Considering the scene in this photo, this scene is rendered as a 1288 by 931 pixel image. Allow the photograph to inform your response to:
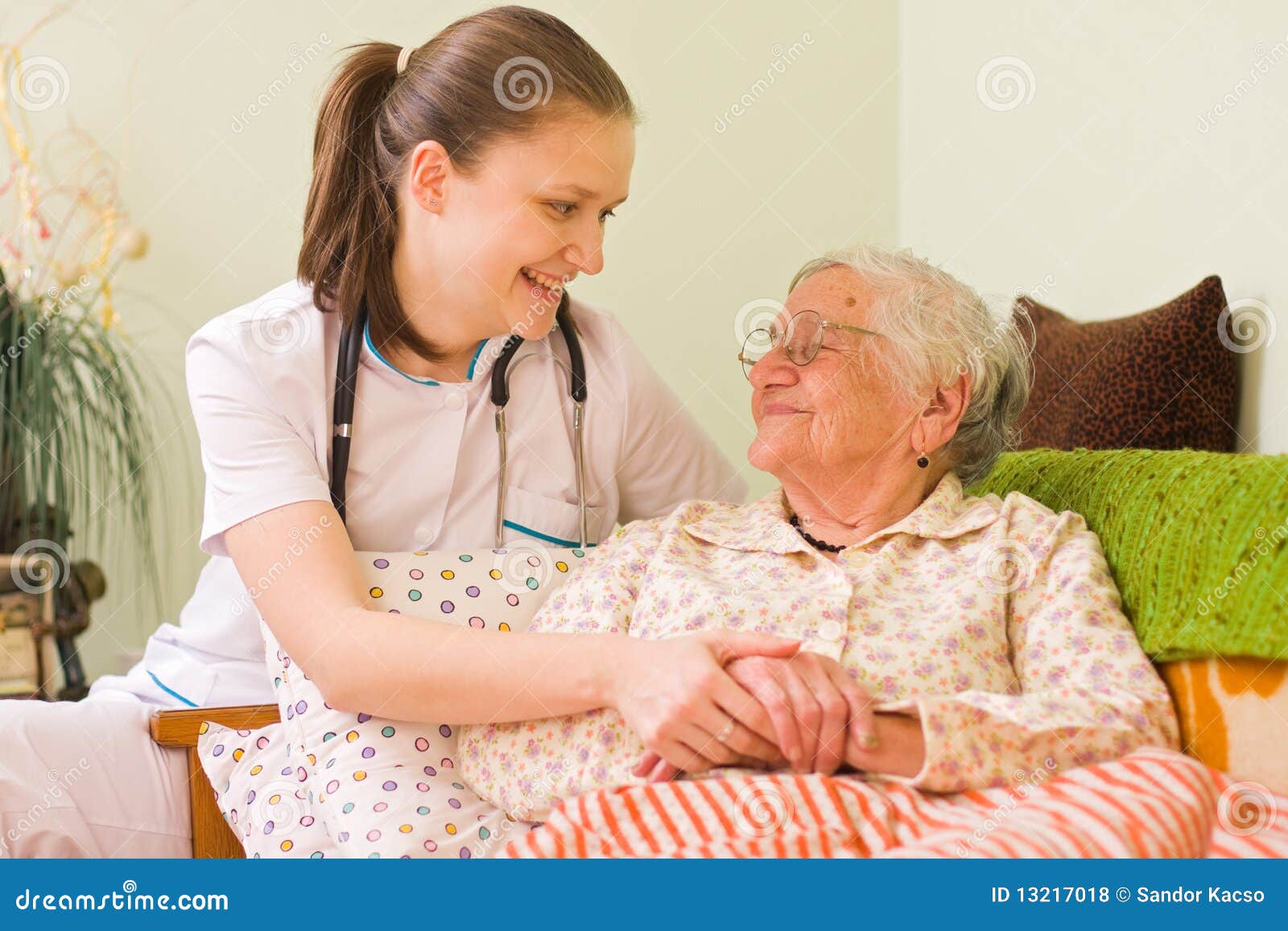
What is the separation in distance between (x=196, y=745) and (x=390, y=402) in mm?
559

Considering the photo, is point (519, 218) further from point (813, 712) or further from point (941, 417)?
point (813, 712)

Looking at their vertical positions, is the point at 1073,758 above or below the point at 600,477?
below

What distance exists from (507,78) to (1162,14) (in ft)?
3.63

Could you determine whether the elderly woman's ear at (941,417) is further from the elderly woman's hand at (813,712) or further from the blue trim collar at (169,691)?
the blue trim collar at (169,691)

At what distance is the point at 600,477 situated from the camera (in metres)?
1.89

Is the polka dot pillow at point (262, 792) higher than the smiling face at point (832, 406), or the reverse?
the smiling face at point (832, 406)

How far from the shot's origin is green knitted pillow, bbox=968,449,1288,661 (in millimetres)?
1287

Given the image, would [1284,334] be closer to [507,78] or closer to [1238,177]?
[1238,177]

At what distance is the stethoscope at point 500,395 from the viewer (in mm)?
1672

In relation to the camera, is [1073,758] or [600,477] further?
[600,477]

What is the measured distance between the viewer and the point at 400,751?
1.53m

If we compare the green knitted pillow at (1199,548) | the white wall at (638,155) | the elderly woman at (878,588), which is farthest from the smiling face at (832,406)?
the white wall at (638,155)

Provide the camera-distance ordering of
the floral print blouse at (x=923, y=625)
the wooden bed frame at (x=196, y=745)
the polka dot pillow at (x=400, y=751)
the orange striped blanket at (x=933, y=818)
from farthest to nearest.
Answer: the wooden bed frame at (x=196, y=745)
the polka dot pillow at (x=400, y=751)
the floral print blouse at (x=923, y=625)
the orange striped blanket at (x=933, y=818)
